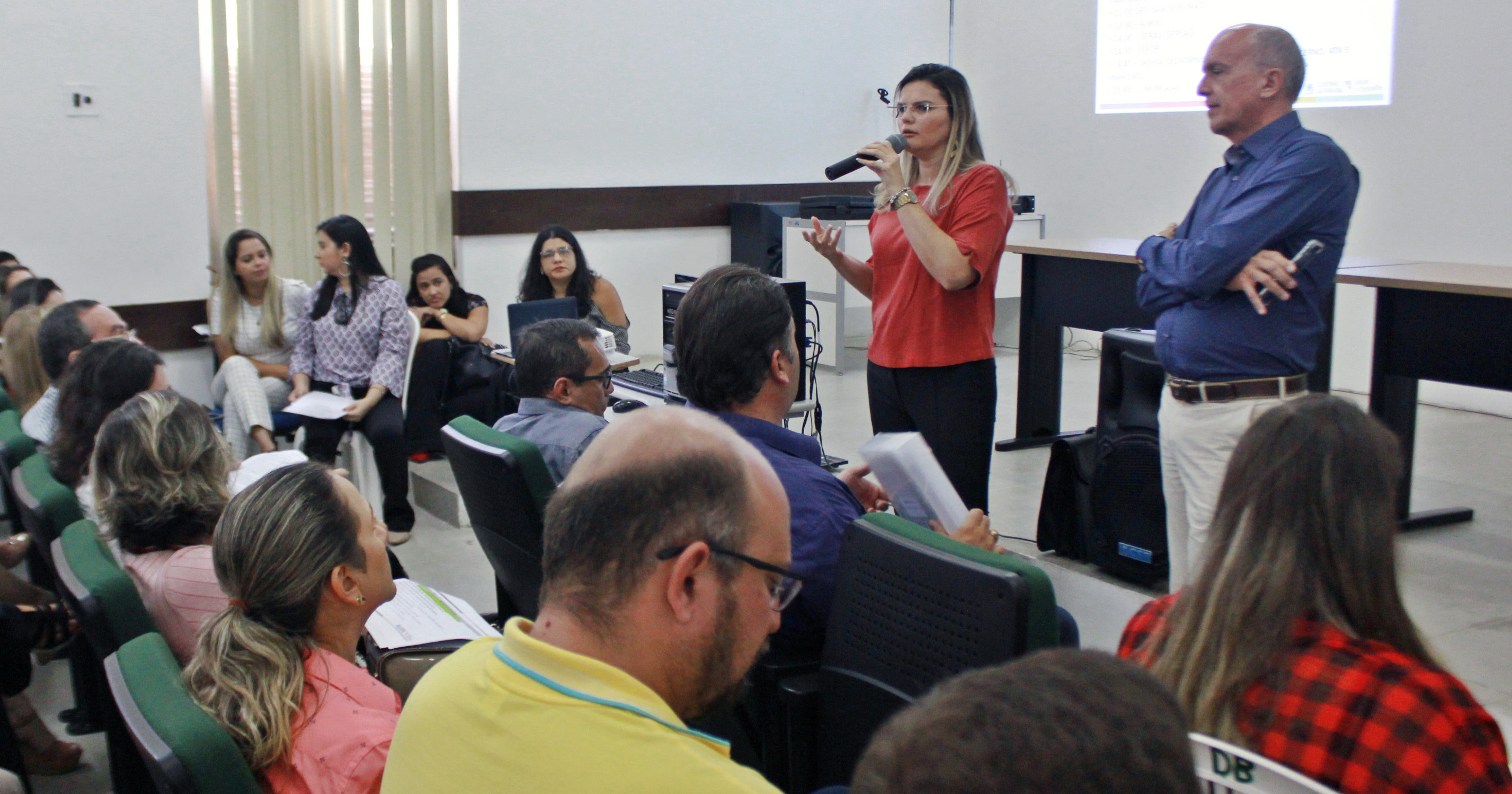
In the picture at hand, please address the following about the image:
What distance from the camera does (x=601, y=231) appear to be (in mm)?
6949

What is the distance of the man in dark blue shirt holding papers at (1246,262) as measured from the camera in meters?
2.29

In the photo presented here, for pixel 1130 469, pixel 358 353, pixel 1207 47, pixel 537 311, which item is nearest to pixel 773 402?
pixel 1130 469

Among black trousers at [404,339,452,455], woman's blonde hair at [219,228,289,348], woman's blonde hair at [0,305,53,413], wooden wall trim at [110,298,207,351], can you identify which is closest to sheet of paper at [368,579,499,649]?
woman's blonde hair at [0,305,53,413]

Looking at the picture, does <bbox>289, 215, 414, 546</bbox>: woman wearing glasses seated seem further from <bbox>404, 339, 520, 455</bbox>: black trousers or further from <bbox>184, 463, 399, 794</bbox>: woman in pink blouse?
<bbox>184, 463, 399, 794</bbox>: woman in pink blouse

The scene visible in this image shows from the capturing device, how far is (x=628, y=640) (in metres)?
0.91

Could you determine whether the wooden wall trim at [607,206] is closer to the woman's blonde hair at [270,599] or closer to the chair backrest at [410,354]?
the chair backrest at [410,354]

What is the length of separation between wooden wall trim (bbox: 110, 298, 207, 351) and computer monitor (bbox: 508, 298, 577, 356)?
2168mm

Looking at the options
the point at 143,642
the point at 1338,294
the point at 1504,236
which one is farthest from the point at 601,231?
the point at 143,642

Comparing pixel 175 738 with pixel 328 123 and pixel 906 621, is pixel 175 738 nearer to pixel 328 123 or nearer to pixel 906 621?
pixel 906 621

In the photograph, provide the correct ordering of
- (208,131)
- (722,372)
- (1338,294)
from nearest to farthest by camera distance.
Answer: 1. (722,372)
2. (208,131)
3. (1338,294)

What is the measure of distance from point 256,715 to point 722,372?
2.88 feet

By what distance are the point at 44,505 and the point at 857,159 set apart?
1.94 meters

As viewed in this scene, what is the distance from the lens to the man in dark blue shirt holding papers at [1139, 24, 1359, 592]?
2.29 meters

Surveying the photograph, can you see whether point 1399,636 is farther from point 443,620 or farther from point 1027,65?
point 1027,65
